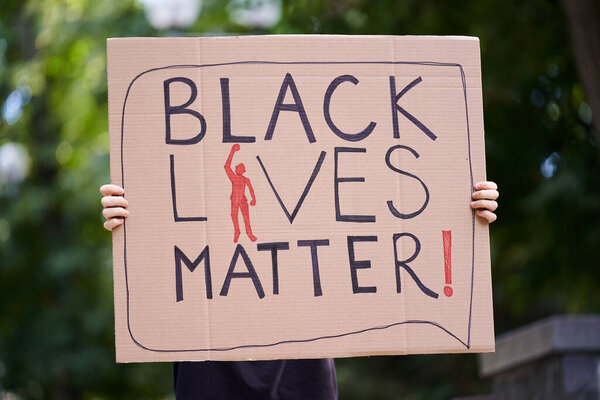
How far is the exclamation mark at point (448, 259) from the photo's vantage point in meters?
2.53

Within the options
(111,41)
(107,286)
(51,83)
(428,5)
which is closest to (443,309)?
(111,41)

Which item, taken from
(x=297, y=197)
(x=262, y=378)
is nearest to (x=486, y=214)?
(x=297, y=197)

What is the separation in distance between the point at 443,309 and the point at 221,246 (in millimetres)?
679

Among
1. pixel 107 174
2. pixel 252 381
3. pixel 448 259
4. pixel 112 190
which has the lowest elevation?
pixel 252 381

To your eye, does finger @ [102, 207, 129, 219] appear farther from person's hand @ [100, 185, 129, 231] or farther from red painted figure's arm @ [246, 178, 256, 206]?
red painted figure's arm @ [246, 178, 256, 206]

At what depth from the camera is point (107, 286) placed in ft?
37.2

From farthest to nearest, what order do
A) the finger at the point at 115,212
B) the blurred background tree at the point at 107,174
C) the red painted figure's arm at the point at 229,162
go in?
the blurred background tree at the point at 107,174
the red painted figure's arm at the point at 229,162
the finger at the point at 115,212

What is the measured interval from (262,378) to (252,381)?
0.03 m

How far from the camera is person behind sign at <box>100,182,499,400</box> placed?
2.56 metres

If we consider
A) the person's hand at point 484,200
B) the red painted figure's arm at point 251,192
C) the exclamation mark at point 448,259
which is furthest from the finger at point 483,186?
the red painted figure's arm at point 251,192

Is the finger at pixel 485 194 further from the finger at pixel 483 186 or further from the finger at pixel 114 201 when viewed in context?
the finger at pixel 114 201

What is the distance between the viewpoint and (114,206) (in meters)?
2.46

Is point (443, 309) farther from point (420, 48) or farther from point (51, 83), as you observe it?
point (51, 83)

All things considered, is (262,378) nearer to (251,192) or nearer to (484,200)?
(251,192)
